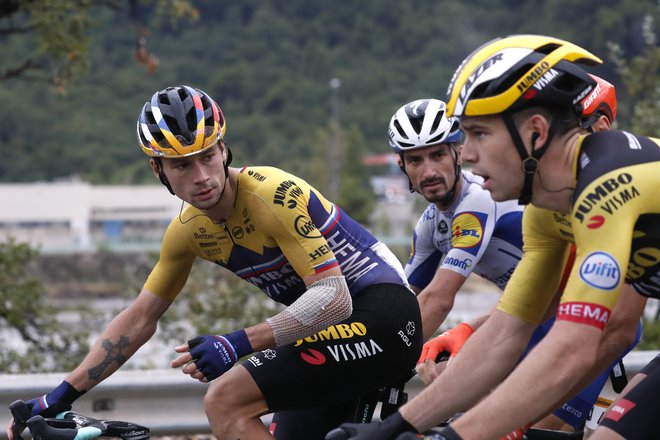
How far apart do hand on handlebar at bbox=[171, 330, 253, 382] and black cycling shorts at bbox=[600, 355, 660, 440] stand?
1.47 meters

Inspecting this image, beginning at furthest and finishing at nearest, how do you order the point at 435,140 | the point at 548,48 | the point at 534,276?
the point at 435,140 → the point at 534,276 → the point at 548,48

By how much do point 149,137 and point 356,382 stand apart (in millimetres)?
1486

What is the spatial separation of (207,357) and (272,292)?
997 millimetres

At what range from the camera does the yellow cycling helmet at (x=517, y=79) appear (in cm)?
325

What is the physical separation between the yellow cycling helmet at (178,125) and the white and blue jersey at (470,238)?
153 centimetres

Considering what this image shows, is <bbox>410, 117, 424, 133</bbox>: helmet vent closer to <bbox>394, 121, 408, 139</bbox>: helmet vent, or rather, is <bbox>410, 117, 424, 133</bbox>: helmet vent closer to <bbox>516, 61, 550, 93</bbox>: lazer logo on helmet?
<bbox>394, 121, 408, 139</bbox>: helmet vent

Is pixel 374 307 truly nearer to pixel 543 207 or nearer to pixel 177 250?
pixel 177 250

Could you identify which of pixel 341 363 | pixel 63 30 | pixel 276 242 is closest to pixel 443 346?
pixel 341 363

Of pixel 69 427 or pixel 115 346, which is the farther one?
pixel 115 346

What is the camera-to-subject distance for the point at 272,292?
483 cm

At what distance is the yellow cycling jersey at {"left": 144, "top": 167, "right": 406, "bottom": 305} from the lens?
14.5 feet

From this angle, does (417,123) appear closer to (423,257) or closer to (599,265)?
(423,257)

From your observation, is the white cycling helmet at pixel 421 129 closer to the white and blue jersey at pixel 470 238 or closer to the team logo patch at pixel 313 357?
the white and blue jersey at pixel 470 238

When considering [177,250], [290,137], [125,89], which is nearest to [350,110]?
[290,137]
